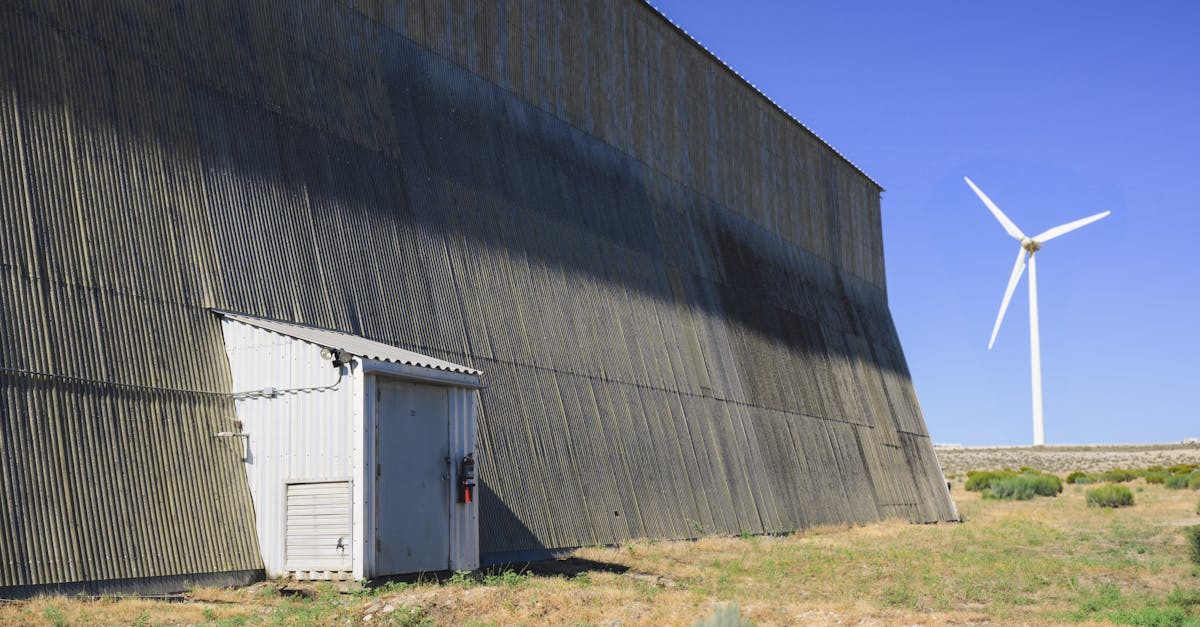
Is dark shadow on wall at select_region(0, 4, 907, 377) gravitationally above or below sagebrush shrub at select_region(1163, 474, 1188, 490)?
above

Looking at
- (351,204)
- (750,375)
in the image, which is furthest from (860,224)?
(351,204)

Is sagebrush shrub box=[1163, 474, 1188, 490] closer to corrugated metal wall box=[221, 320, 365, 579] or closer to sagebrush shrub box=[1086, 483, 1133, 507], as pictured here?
sagebrush shrub box=[1086, 483, 1133, 507]

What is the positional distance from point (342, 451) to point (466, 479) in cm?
247

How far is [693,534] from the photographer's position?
24.9 meters

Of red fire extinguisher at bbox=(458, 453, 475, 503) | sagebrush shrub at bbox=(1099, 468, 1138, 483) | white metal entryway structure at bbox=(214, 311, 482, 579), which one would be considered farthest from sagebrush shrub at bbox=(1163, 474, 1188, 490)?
white metal entryway structure at bbox=(214, 311, 482, 579)

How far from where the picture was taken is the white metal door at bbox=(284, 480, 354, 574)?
14.2m

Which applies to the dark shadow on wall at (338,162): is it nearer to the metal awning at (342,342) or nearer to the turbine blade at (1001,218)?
the metal awning at (342,342)

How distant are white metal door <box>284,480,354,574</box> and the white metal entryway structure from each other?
0.04 ft

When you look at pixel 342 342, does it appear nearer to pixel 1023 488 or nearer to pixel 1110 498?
pixel 1110 498

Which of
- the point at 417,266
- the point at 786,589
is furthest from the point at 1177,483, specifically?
the point at 417,266

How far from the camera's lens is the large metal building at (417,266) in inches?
534

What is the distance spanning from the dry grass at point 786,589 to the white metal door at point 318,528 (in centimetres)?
83

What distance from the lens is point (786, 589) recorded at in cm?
1698

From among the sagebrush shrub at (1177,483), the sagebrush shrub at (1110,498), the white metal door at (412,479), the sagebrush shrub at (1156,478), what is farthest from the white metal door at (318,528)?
the sagebrush shrub at (1156,478)
